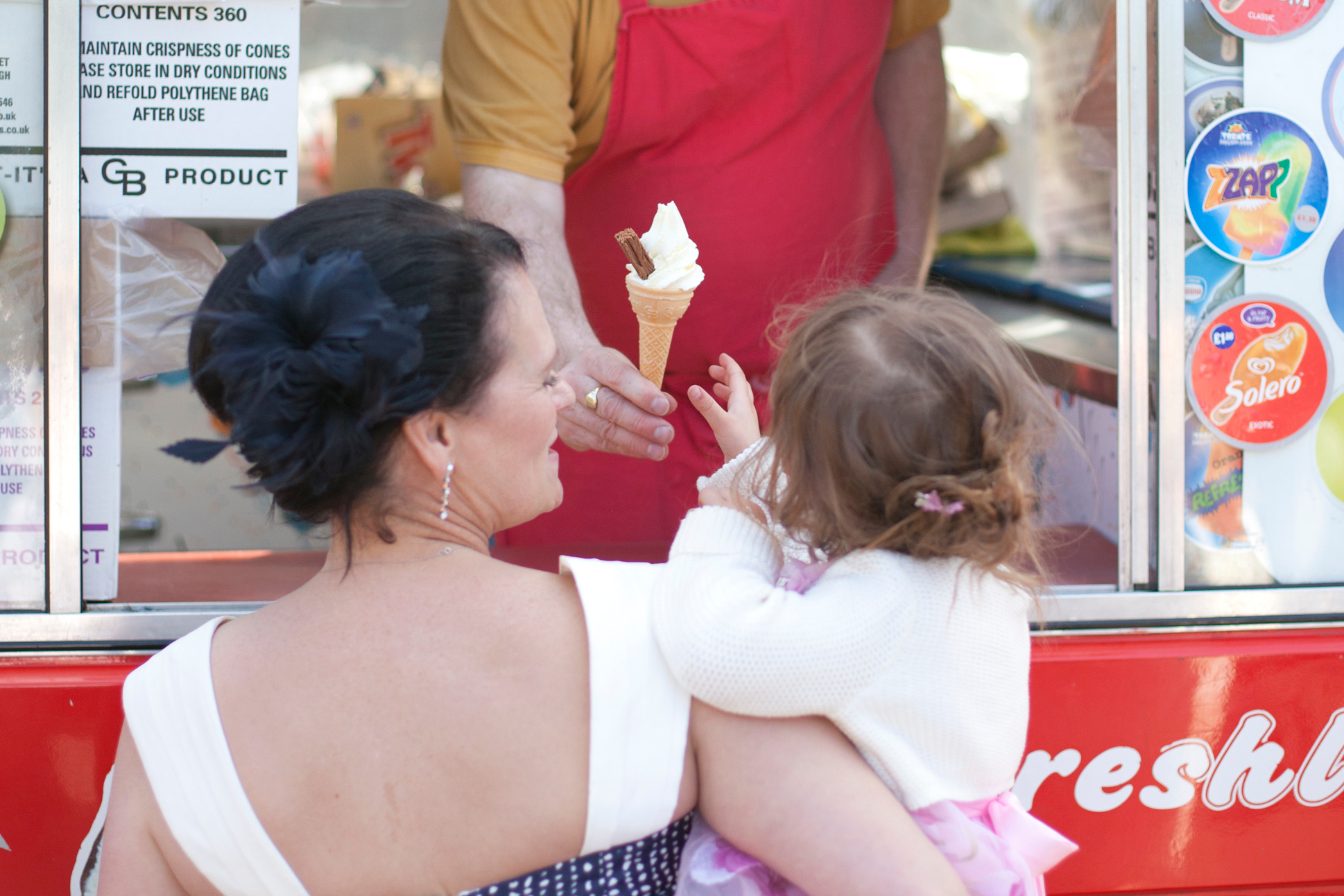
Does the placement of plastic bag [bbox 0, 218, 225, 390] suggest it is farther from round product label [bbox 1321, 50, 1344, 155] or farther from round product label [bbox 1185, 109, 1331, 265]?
round product label [bbox 1321, 50, 1344, 155]

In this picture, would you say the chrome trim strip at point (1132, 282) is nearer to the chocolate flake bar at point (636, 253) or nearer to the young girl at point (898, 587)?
the young girl at point (898, 587)

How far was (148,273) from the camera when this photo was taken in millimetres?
1734

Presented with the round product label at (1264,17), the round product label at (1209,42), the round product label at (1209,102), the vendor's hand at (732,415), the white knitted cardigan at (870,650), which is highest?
the round product label at (1264,17)

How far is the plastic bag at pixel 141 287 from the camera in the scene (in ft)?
5.38

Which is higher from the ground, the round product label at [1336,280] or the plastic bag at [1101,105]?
the plastic bag at [1101,105]

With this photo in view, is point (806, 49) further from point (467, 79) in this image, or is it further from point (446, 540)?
point (446, 540)

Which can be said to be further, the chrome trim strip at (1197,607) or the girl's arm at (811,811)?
the chrome trim strip at (1197,607)

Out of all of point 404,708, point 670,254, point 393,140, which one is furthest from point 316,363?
point 393,140

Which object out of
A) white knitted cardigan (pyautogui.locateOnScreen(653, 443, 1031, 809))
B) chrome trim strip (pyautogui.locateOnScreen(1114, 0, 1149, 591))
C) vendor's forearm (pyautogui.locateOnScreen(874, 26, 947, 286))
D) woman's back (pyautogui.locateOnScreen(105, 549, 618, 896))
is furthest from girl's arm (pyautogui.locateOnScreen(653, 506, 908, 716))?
vendor's forearm (pyautogui.locateOnScreen(874, 26, 947, 286))

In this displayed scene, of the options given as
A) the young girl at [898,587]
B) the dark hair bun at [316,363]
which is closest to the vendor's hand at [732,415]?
the young girl at [898,587]

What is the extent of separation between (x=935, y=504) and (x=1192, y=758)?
100cm

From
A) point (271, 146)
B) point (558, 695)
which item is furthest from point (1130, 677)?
point (271, 146)

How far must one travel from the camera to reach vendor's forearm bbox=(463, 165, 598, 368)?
189cm

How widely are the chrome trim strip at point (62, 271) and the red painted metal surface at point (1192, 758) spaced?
1.56 m
